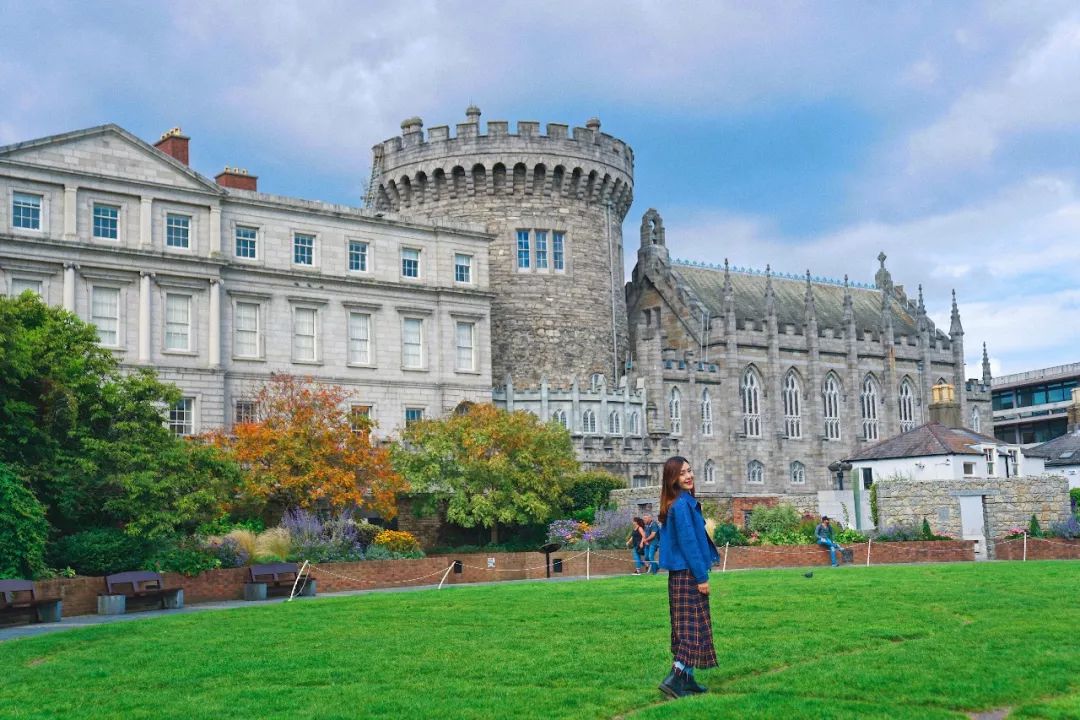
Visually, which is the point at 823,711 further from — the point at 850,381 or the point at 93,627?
the point at 850,381

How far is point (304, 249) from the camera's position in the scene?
1953 inches

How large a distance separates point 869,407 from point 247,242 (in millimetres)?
39182

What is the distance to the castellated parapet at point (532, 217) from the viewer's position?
5847 centimetres

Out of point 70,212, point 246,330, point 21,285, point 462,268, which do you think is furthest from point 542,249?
point 21,285

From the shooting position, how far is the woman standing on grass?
12.3 meters

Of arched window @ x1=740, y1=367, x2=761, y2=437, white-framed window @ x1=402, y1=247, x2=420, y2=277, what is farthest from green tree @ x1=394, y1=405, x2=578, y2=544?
arched window @ x1=740, y1=367, x2=761, y2=437

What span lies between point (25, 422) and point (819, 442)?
158 ft

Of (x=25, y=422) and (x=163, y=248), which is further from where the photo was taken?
(x=163, y=248)

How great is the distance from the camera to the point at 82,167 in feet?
144

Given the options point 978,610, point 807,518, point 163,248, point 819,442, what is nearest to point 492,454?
point 807,518

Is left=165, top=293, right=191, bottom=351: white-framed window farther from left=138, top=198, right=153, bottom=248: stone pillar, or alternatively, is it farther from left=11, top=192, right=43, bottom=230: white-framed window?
left=11, top=192, right=43, bottom=230: white-framed window

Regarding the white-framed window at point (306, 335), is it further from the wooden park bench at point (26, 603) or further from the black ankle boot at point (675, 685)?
the black ankle boot at point (675, 685)

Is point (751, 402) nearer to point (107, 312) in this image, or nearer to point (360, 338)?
point (360, 338)

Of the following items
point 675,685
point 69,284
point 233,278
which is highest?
point 233,278
